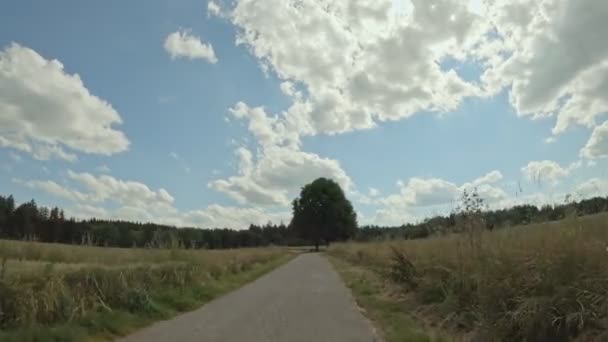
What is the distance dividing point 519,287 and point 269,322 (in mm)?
5091

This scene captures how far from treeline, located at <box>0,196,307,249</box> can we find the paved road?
15.6 ft

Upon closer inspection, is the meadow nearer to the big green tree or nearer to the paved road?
the paved road

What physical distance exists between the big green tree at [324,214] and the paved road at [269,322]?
77.7m

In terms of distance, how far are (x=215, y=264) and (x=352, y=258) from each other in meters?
19.9

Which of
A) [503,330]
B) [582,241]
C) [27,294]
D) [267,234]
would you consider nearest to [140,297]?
[27,294]

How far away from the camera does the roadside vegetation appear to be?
642 cm

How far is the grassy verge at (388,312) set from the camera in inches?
329

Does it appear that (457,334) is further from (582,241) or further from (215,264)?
(215,264)

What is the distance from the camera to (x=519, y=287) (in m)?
7.46

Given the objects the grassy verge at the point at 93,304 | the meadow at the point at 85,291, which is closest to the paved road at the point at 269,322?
the grassy verge at the point at 93,304

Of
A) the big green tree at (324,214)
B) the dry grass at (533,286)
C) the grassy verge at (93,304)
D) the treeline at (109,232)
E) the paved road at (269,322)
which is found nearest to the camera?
the dry grass at (533,286)

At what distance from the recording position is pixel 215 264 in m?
21.7

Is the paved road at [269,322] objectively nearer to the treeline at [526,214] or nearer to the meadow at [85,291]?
the meadow at [85,291]

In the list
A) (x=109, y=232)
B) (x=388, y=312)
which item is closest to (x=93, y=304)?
(x=388, y=312)
